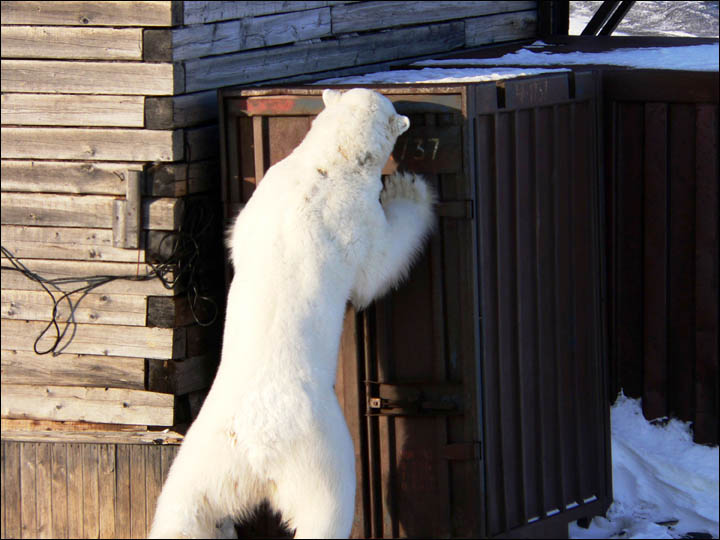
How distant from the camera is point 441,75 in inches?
240

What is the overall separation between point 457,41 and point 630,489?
145 inches

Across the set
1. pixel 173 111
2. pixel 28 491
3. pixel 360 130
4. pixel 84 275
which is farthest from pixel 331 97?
pixel 28 491

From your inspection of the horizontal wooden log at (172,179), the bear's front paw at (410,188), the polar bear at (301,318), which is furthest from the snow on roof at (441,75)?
the horizontal wooden log at (172,179)

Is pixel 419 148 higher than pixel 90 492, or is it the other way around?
pixel 419 148

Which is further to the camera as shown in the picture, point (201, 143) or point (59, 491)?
point (59, 491)

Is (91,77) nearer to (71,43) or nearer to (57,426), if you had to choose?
(71,43)

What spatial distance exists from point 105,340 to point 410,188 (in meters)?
1.92

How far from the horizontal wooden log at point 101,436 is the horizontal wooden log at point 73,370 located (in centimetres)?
26

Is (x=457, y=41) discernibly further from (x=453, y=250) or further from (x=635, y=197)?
(x=453, y=250)

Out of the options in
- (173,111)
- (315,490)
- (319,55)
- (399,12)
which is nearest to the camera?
(315,490)

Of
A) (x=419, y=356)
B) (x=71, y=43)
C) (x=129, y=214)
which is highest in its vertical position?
(x=71, y=43)

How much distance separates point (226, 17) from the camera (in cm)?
590

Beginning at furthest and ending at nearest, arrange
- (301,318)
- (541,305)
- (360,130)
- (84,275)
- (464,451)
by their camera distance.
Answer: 1. (84,275)
2. (541,305)
3. (464,451)
4. (360,130)
5. (301,318)

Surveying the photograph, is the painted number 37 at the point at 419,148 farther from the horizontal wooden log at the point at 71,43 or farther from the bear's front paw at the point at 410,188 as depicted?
the horizontal wooden log at the point at 71,43
